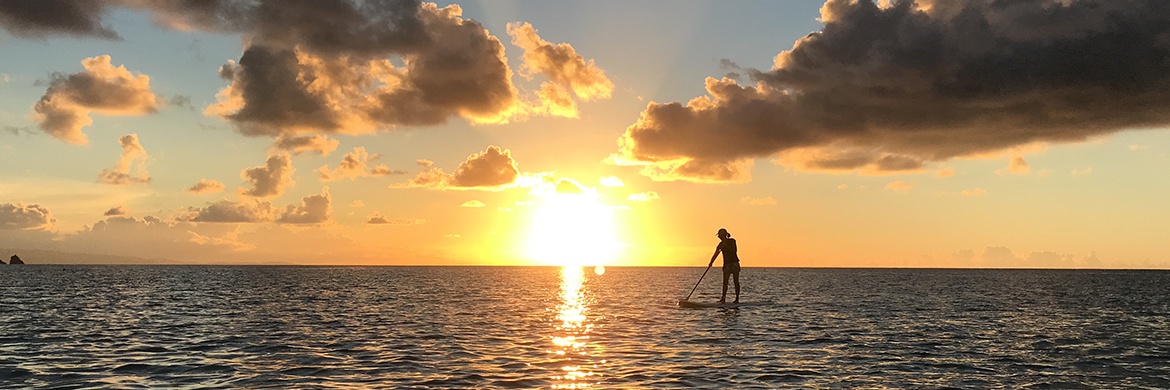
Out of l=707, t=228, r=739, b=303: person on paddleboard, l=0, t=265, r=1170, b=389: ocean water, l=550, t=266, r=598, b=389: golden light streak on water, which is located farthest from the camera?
l=707, t=228, r=739, b=303: person on paddleboard

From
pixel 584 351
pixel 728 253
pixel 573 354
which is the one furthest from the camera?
pixel 728 253

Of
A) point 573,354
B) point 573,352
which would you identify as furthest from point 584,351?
point 573,354

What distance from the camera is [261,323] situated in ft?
116

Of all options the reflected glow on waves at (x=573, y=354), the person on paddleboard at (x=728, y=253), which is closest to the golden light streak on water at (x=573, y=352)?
the reflected glow on waves at (x=573, y=354)

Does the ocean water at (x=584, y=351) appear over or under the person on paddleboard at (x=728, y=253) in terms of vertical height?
under

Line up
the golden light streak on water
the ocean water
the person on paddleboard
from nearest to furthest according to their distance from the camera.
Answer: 1. the golden light streak on water
2. the ocean water
3. the person on paddleboard

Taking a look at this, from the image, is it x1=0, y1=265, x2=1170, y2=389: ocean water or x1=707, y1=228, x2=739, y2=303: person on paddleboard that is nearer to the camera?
x1=0, y1=265, x2=1170, y2=389: ocean water

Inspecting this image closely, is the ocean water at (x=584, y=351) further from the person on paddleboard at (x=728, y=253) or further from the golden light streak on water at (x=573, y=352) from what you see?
the person on paddleboard at (x=728, y=253)

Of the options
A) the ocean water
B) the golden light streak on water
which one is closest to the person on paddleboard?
the ocean water

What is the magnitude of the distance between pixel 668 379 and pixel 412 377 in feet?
20.9

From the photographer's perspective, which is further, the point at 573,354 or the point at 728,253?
the point at 728,253

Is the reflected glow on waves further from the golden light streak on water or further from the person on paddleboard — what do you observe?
the person on paddleboard

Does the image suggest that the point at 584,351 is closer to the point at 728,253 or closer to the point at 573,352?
the point at 573,352

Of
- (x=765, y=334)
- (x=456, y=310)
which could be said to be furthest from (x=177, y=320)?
(x=765, y=334)
